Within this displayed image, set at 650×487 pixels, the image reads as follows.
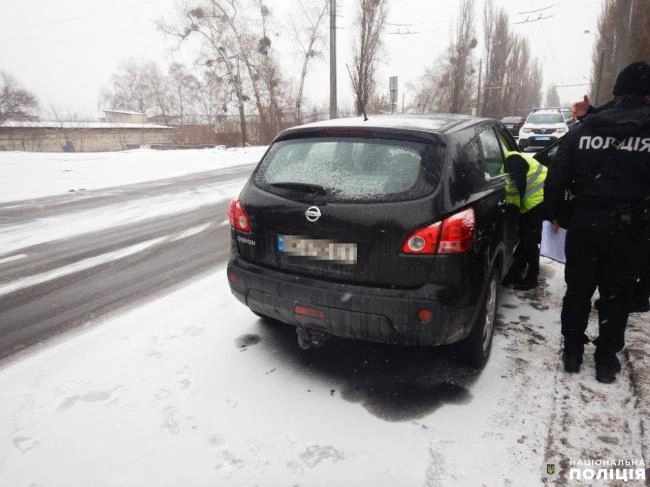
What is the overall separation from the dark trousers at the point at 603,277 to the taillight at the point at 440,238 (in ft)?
2.98

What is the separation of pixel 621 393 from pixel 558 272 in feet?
7.88

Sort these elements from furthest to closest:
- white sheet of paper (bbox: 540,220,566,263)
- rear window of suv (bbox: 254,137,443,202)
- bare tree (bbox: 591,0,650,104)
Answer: bare tree (bbox: 591,0,650,104), white sheet of paper (bbox: 540,220,566,263), rear window of suv (bbox: 254,137,443,202)

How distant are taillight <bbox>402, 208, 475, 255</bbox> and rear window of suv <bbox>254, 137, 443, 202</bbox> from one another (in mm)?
208

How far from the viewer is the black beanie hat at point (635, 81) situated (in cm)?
265

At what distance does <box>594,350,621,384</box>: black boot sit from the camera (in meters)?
2.93

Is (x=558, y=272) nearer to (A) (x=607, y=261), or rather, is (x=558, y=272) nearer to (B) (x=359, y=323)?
(A) (x=607, y=261)

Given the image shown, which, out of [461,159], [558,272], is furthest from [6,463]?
[558,272]

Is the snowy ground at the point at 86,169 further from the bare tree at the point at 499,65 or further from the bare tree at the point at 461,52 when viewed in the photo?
the bare tree at the point at 499,65

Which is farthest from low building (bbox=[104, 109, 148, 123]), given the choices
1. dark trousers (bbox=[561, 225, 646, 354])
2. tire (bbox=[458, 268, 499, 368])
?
dark trousers (bbox=[561, 225, 646, 354])

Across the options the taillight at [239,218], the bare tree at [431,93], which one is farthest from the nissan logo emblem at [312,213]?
the bare tree at [431,93]

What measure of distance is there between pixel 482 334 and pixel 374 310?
885 millimetres

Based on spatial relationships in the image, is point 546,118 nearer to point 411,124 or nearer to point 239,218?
point 411,124

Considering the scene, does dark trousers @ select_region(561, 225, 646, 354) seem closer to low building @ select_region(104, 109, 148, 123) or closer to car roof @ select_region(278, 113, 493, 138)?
car roof @ select_region(278, 113, 493, 138)
